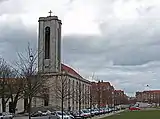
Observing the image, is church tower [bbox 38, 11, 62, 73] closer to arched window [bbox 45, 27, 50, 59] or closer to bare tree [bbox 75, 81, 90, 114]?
arched window [bbox 45, 27, 50, 59]

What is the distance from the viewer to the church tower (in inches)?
4503

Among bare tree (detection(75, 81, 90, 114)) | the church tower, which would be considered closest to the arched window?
the church tower

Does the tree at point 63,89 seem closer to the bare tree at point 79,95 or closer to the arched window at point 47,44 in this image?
the bare tree at point 79,95

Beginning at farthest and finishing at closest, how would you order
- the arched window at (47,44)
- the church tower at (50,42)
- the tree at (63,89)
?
the arched window at (47,44), the church tower at (50,42), the tree at (63,89)

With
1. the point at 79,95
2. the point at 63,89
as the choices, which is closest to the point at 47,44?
the point at 79,95

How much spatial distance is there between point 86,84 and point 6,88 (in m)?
77.4

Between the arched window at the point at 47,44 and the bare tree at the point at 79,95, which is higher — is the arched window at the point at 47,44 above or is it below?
above

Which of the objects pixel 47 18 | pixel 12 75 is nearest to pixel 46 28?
pixel 47 18

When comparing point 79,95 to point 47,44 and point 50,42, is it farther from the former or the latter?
point 47,44

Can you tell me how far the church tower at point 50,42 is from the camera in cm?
11438

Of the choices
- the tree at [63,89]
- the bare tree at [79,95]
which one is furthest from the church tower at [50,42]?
the bare tree at [79,95]

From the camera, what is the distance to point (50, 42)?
115 meters

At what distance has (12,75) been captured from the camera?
248 feet

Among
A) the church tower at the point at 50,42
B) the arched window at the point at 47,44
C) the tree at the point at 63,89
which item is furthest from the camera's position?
the arched window at the point at 47,44
